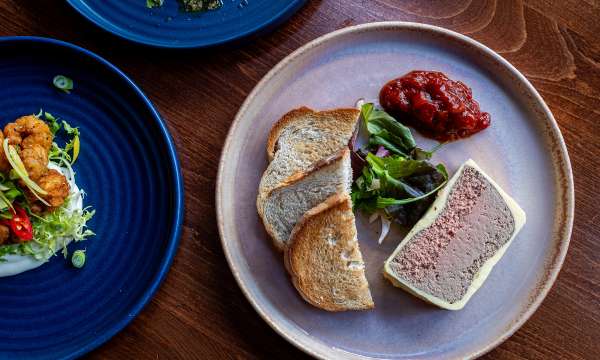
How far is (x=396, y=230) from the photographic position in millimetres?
3166

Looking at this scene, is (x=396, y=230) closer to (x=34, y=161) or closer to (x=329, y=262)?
(x=329, y=262)

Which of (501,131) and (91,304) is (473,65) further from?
(91,304)

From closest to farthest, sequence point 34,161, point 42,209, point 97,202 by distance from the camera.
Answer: point 34,161 < point 42,209 < point 97,202

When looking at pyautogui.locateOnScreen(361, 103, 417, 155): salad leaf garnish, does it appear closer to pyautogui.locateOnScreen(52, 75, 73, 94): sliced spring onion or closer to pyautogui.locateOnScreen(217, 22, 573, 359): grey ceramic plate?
pyautogui.locateOnScreen(217, 22, 573, 359): grey ceramic plate

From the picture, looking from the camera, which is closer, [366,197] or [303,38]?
[366,197]

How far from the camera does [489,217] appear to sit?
10.2 feet

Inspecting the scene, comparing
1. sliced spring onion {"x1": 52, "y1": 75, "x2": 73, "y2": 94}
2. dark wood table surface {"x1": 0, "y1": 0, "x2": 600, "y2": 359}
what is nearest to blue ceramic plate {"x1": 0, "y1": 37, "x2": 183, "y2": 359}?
sliced spring onion {"x1": 52, "y1": 75, "x2": 73, "y2": 94}

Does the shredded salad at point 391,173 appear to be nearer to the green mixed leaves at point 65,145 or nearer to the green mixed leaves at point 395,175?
the green mixed leaves at point 395,175

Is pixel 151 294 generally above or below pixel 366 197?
below

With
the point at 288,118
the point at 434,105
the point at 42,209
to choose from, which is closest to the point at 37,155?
the point at 42,209

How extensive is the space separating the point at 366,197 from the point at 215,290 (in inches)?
40.0

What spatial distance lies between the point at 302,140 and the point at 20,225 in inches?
63.2

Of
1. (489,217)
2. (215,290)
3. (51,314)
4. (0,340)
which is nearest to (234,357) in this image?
(215,290)

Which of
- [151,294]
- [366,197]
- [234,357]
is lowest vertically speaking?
[234,357]
